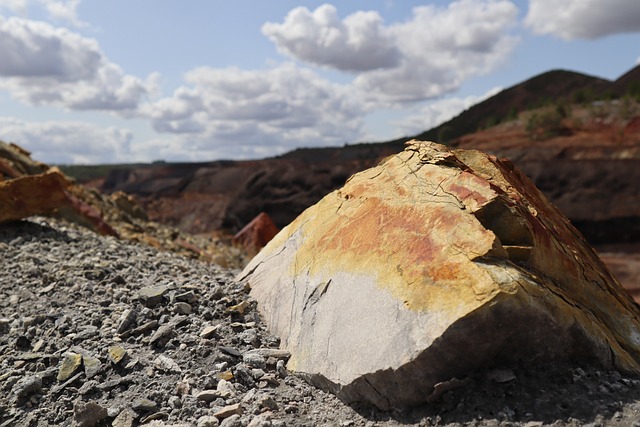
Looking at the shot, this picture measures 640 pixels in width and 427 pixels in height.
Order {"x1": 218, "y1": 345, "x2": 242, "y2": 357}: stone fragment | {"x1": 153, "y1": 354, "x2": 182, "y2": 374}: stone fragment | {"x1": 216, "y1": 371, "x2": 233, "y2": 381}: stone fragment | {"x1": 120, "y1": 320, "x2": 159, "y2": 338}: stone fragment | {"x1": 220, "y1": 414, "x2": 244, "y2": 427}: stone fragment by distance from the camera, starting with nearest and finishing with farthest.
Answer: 1. {"x1": 220, "y1": 414, "x2": 244, "y2": 427}: stone fragment
2. {"x1": 216, "y1": 371, "x2": 233, "y2": 381}: stone fragment
3. {"x1": 153, "y1": 354, "x2": 182, "y2": 374}: stone fragment
4. {"x1": 218, "y1": 345, "x2": 242, "y2": 357}: stone fragment
5. {"x1": 120, "y1": 320, "x2": 159, "y2": 338}: stone fragment

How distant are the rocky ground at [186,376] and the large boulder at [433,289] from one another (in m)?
0.13

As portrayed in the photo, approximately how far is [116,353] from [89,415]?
60 cm

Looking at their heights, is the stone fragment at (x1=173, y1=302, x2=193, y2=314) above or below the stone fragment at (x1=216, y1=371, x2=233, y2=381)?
above

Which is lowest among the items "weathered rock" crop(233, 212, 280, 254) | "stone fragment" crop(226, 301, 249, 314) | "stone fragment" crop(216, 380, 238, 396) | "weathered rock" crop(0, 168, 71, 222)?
"weathered rock" crop(233, 212, 280, 254)

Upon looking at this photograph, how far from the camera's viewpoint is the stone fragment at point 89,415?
345 cm

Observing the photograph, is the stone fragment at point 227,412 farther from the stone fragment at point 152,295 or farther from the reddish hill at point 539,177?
the reddish hill at point 539,177

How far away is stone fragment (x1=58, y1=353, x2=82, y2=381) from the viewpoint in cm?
396

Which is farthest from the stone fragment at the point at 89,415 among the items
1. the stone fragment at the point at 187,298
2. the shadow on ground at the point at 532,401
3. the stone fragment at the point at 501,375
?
the stone fragment at the point at 501,375

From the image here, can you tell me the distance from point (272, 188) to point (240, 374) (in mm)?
18699

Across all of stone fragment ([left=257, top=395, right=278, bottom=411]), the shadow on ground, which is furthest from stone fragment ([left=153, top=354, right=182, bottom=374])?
the shadow on ground

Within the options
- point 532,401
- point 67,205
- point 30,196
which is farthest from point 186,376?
point 67,205

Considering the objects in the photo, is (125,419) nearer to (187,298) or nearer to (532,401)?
(187,298)

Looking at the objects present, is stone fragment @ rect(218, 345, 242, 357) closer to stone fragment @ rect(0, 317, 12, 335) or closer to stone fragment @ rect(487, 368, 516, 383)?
stone fragment @ rect(487, 368, 516, 383)

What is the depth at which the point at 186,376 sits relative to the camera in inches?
145
